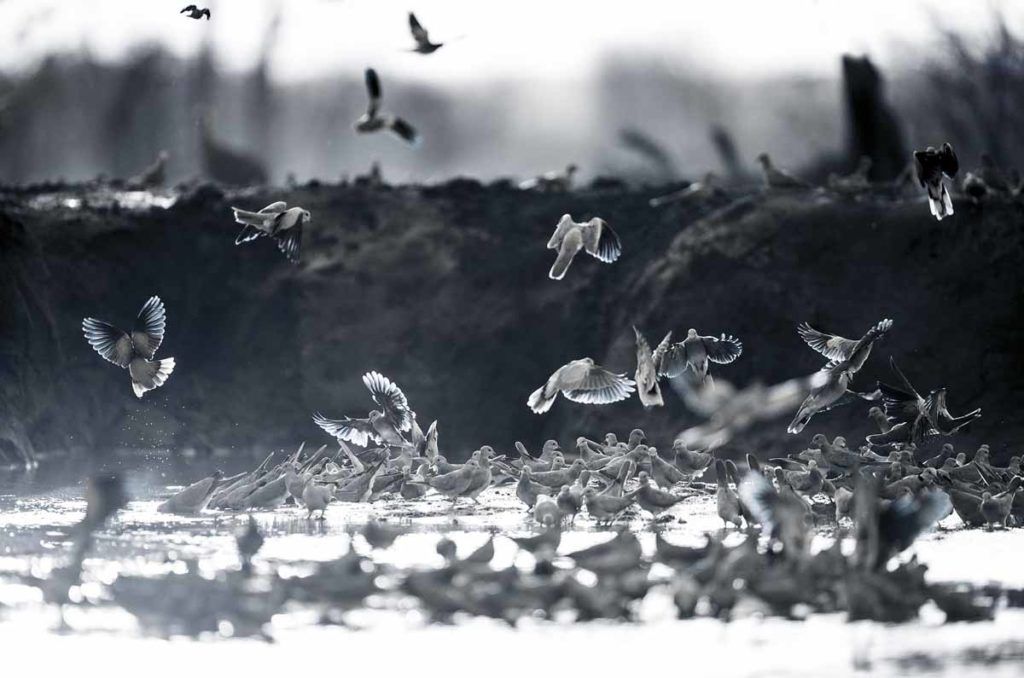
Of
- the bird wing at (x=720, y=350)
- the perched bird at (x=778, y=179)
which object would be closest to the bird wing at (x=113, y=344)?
the bird wing at (x=720, y=350)

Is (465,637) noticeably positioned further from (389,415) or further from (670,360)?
(389,415)

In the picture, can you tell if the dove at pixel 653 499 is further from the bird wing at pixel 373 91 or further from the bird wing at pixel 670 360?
the bird wing at pixel 373 91

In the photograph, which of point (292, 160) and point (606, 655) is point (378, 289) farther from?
point (606, 655)

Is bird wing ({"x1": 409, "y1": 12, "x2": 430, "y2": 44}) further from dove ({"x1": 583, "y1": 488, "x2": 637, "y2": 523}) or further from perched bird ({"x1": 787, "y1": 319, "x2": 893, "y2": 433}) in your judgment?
perched bird ({"x1": 787, "y1": 319, "x2": 893, "y2": 433})

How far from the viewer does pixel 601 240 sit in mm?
11000

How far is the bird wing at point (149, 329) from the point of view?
35.7ft

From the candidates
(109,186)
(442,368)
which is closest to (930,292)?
(442,368)

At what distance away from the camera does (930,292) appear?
1705cm

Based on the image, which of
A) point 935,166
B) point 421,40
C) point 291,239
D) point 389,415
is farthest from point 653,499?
point 421,40

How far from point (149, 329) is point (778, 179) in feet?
30.6

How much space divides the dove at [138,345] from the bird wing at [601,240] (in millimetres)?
3186

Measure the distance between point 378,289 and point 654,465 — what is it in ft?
25.9

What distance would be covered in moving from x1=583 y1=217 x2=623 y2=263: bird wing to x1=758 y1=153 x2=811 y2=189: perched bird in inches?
289

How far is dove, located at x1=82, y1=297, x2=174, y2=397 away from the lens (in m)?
11.0
